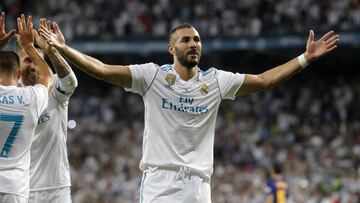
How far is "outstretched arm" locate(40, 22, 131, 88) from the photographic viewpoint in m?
6.82

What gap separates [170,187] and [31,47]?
1708mm

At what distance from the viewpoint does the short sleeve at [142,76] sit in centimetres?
720

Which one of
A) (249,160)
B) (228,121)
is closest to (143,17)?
→ (228,121)

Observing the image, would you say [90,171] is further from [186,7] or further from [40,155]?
[40,155]

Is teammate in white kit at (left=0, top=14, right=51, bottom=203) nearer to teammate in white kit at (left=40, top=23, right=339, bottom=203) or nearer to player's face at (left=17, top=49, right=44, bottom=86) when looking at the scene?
teammate in white kit at (left=40, top=23, right=339, bottom=203)

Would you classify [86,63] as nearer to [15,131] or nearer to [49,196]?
[15,131]

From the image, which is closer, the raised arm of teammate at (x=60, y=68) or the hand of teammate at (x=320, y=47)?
the raised arm of teammate at (x=60, y=68)

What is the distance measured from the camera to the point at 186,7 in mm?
25500

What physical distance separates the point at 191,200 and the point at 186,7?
61.3ft

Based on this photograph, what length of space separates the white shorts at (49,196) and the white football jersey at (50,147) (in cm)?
4

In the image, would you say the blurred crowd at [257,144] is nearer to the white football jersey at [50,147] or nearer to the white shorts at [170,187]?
the white football jersey at [50,147]

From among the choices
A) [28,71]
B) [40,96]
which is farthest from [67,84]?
[40,96]

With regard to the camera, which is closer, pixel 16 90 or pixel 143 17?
pixel 16 90

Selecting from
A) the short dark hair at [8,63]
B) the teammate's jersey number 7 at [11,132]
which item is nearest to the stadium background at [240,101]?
the teammate's jersey number 7 at [11,132]
